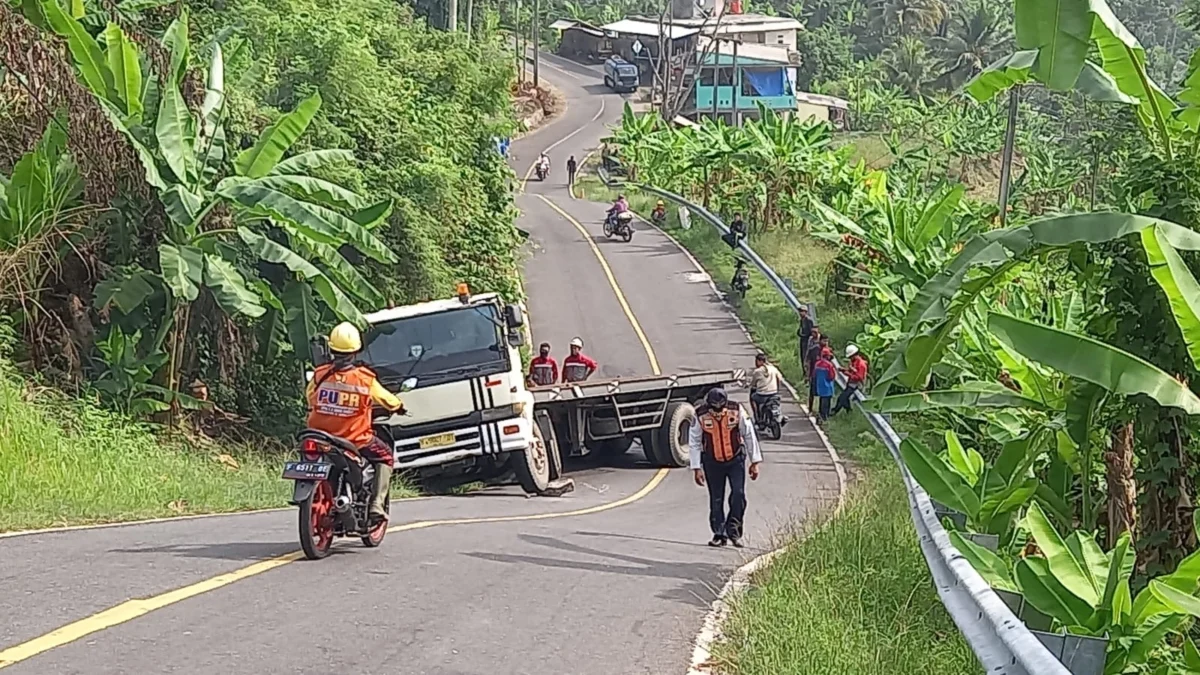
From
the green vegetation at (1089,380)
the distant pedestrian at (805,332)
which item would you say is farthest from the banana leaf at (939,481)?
the distant pedestrian at (805,332)

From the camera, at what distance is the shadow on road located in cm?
1028

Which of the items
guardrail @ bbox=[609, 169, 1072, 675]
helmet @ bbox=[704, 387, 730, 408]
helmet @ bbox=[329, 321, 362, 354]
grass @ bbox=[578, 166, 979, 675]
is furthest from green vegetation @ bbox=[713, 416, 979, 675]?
helmet @ bbox=[329, 321, 362, 354]

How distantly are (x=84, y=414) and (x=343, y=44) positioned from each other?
383 inches

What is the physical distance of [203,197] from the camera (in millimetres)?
16281

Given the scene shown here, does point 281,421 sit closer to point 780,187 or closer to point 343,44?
point 343,44

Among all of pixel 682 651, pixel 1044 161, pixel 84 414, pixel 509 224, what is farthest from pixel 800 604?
pixel 1044 161

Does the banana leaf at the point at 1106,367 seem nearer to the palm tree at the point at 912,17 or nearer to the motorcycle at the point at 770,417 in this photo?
the motorcycle at the point at 770,417

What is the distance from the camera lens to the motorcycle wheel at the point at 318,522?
9.89 m

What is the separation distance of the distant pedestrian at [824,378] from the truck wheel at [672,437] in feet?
15.4

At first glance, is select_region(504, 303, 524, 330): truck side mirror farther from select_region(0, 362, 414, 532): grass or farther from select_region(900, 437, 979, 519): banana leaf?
select_region(900, 437, 979, 519): banana leaf

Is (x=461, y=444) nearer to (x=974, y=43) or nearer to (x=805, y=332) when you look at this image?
(x=805, y=332)

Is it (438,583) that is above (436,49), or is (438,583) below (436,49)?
below

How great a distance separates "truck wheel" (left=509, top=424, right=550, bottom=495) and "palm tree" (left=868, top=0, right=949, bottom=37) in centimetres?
9102

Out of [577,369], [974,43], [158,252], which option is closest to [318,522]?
[158,252]
